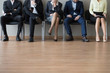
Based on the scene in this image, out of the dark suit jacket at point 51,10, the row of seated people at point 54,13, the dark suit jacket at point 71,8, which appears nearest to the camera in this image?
the row of seated people at point 54,13

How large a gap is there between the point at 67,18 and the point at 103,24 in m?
0.92

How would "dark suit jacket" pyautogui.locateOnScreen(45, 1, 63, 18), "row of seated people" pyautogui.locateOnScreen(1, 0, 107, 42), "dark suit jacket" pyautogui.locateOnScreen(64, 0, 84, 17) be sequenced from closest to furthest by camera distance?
"row of seated people" pyautogui.locateOnScreen(1, 0, 107, 42) → "dark suit jacket" pyautogui.locateOnScreen(45, 1, 63, 18) → "dark suit jacket" pyautogui.locateOnScreen(64, 0, 84, 17)

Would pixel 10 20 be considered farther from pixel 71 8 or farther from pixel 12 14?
pixel 71 8

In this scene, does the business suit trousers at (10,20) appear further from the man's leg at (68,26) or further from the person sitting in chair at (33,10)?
the man's leg at (68,26)

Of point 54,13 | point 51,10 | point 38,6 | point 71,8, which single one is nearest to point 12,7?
point 38,6

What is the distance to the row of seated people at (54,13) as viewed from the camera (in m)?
4.72

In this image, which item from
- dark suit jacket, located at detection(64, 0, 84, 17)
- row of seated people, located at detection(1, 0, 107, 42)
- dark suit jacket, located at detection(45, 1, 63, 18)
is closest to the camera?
row of seated people, located at detection(1, 0, 107, 42)

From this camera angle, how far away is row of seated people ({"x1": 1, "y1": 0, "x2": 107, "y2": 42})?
472cm

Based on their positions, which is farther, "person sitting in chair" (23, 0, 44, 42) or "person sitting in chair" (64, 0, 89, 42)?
"person sitting in chair" (64, 0, 89, 42)

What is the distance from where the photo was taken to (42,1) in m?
5.36

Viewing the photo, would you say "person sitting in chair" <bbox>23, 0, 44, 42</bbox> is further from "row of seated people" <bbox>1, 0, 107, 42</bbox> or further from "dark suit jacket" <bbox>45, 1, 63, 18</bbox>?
"dark suit jacket" <bbox>45, 1, 63, 18</bbox>

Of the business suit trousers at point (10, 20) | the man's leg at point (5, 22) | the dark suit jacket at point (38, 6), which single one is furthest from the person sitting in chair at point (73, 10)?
the man's leg at point (5, 22)

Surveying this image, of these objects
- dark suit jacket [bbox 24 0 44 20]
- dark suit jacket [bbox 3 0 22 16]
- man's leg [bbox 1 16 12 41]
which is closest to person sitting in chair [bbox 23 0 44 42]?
dark suit jacket [bbox 24 0 44 20]

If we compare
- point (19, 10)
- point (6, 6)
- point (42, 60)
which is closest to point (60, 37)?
point (19, 10)
